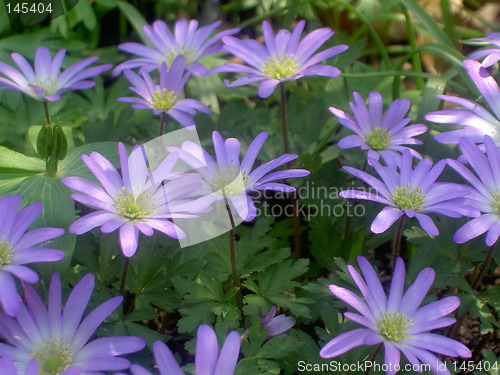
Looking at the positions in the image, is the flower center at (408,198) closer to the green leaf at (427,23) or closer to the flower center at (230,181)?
the flower center at (230,181)

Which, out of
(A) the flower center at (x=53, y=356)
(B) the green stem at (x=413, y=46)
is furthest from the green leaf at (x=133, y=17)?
(A) the flower center at (x=53, y=356)

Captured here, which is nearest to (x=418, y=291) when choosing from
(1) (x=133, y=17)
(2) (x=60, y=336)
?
(2) (x=60, y=336)

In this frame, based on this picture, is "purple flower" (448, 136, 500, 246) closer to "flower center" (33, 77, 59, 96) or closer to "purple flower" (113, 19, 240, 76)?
"purple flower" (113, 19, 240, 76)

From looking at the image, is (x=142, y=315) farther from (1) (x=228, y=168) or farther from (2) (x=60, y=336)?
(1) (x=228, y=168)

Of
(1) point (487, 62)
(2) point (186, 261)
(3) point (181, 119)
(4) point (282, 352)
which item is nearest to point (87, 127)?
(3) point (181, 119)

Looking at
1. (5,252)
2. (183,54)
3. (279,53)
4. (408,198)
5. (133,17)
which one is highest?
(133,17)

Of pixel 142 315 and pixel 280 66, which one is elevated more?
pixel 280 66

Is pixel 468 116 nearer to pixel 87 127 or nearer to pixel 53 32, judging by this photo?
pixel 87 127
